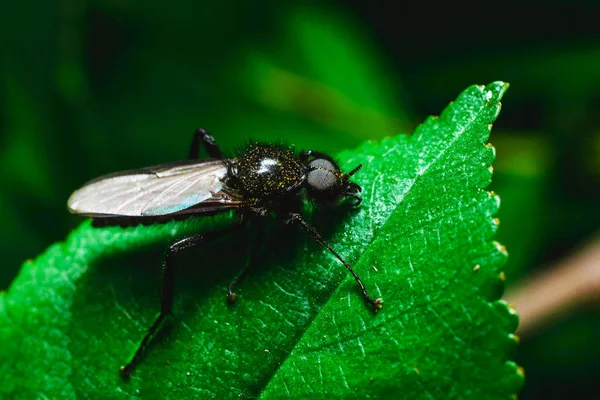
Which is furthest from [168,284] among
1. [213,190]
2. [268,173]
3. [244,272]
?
[268,173]

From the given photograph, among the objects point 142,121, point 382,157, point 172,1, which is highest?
point 172,1

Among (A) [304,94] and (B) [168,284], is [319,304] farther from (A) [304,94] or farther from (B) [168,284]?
(A) [304,94]

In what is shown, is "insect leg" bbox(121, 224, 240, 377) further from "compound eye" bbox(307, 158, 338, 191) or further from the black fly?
"compound eye" bbox(307, 158, 338, 191)

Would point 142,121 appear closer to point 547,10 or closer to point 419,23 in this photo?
point 419,23

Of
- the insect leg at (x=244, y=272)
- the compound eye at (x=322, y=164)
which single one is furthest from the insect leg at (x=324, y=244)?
the compound eye at (x=322, y=164)

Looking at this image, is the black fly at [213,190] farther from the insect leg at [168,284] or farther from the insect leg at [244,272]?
the insect leg at [244,272]

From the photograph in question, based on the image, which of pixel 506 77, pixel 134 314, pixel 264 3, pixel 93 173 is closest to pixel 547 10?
pixel 506 77

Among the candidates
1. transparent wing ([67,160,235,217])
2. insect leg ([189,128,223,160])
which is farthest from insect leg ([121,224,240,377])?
insect leg ([189,128,223,160])
